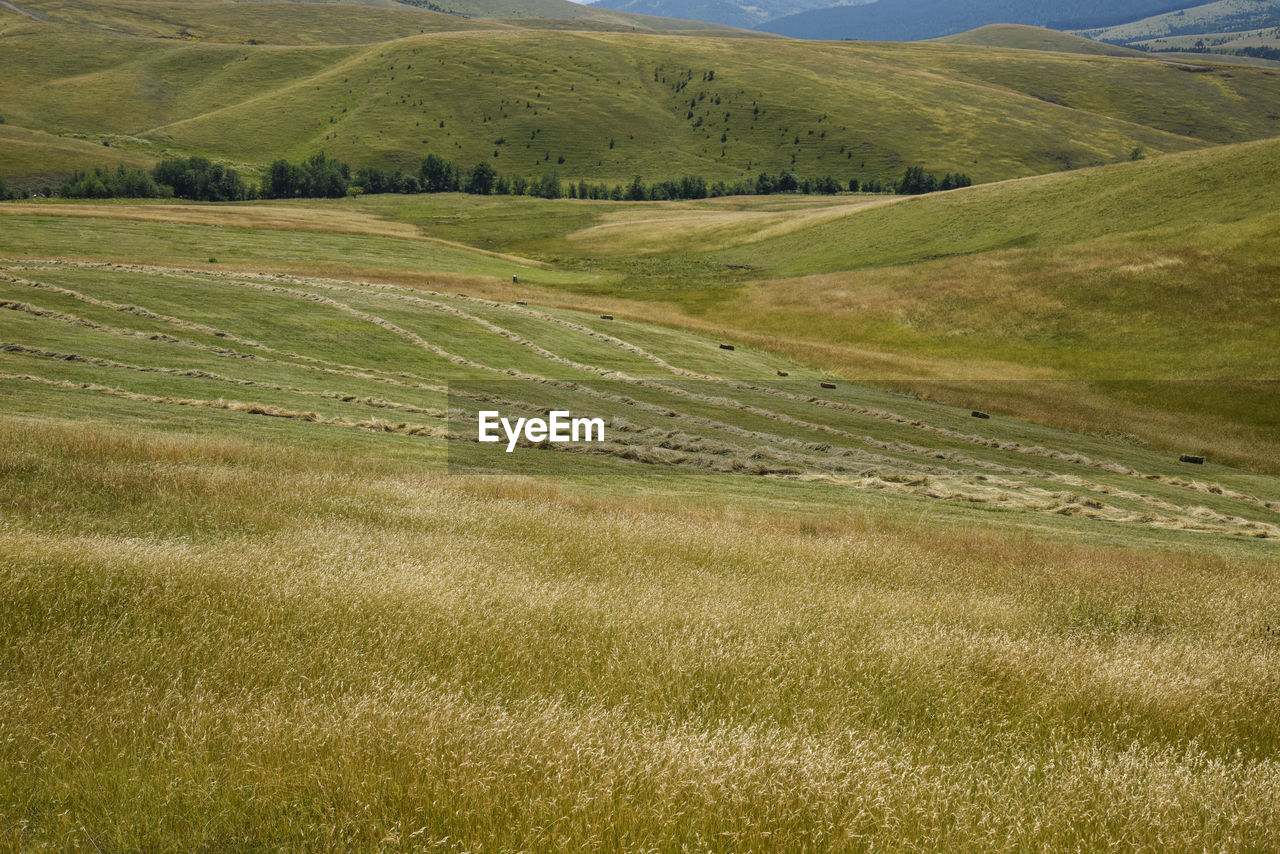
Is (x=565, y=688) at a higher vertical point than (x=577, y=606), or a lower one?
higher

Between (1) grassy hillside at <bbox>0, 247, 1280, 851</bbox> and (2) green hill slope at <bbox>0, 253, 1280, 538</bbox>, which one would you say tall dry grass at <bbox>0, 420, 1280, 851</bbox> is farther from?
(2) green hill slope at <bbox>0, 253, 1280, 538</bbox>

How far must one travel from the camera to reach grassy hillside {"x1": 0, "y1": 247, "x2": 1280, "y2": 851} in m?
5.09

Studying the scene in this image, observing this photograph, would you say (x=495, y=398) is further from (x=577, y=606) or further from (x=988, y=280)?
(x=988, y=280)

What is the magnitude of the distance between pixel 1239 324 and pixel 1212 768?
69192mm

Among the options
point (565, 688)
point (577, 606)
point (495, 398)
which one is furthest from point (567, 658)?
point (495, 398)

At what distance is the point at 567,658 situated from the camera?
26.3 ft

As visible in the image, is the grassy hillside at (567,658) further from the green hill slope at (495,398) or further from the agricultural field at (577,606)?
the green hill slope at (495,398)

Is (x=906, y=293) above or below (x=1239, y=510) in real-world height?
above

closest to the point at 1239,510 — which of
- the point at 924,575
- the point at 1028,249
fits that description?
the point at 924,575

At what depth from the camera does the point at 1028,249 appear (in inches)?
3364

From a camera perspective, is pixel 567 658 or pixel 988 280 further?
pixel 988 280

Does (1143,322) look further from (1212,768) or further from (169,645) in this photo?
(169,645)

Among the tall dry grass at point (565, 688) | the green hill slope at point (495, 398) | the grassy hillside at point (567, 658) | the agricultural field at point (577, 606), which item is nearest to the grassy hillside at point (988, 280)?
the agricultural field at point (577, 606)

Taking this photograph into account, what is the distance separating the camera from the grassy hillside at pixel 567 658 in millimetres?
5094
